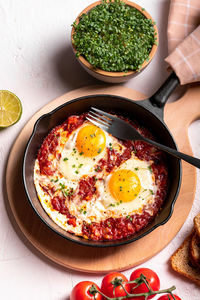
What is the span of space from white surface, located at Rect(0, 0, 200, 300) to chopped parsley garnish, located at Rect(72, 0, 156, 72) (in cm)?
53

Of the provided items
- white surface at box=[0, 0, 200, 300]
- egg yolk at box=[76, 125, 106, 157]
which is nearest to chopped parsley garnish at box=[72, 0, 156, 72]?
white surface at box=[0, 0, 200, 300]

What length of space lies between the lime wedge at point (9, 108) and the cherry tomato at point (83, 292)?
7.17 ft

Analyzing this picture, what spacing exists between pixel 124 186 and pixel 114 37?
186cm

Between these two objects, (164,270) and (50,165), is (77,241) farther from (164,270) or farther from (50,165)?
(164,270)

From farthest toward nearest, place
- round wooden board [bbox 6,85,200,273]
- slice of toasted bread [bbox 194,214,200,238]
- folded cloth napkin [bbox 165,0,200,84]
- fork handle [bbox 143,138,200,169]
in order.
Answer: folded cloth napkin [bbox 165,0,200,84], slice of toasted bread [bbox 194,214,200,238], round wooden board [bbox 6,85,200,273], fork handle [bbox 143,138,200,169]

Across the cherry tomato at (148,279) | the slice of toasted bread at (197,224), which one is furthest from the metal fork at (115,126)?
the cherry tomato at (148,279)

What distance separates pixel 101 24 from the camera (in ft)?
16.3

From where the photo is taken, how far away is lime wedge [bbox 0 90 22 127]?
201 inches

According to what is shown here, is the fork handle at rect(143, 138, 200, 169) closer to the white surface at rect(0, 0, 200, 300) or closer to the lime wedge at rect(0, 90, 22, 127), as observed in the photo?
the white surface at rect(0, 0, 200, 300)

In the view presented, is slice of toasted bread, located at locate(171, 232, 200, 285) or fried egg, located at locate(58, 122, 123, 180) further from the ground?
fried egg, located at locate(58, 122, 123, 180)

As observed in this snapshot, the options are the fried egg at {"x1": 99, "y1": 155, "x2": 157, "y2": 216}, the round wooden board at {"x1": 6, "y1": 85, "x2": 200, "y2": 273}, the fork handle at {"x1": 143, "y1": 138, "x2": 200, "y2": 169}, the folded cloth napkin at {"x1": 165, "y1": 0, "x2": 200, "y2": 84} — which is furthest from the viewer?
the folded cloth napkin at {"x1": 165, "y1": 0, "x2": 200, "y2": 84}

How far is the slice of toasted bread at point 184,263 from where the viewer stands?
503 cm

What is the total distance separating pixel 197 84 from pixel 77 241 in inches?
103

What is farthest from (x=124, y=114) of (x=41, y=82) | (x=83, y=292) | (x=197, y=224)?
(x=83, y=292)
